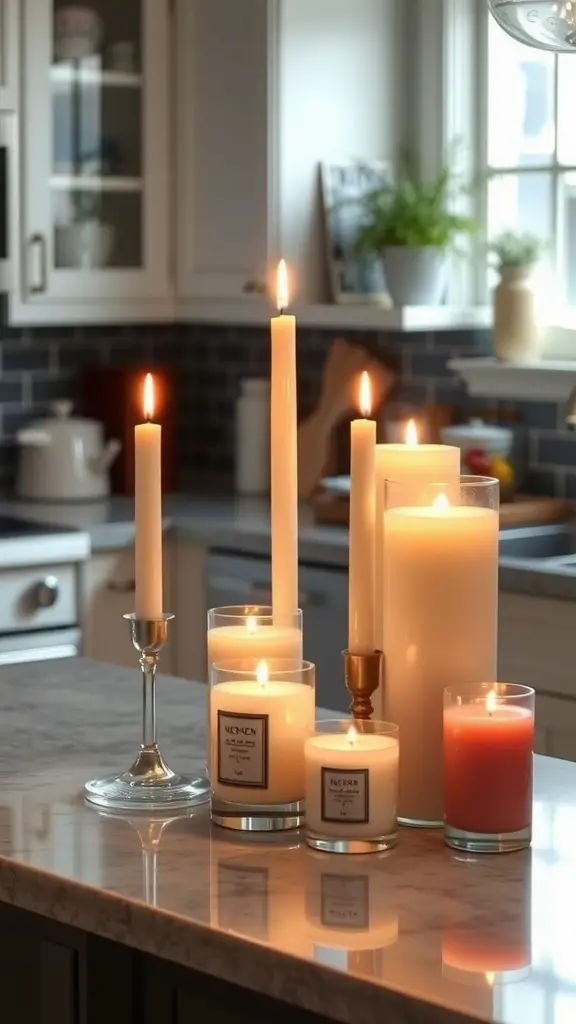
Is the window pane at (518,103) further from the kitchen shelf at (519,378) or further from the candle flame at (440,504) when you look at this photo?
the candle flame at (440,504)

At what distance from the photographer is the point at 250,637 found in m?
1.55

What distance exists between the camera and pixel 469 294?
167 inches

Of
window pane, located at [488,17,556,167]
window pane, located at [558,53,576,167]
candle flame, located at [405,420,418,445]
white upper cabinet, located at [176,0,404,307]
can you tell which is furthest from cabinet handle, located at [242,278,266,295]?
candle flame, located at [405,420,418,445]

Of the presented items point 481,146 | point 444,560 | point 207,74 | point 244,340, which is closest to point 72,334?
point 244,340

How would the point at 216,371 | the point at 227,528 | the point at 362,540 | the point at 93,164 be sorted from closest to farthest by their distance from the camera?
the point at 362,540
the point at 227,528
the point at 93,164
the point at 216,371

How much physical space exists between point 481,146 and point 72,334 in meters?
1.17

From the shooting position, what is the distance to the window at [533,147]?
3.98 metres

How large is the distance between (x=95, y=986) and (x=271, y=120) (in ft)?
9.33

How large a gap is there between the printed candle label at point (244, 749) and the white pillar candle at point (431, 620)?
4.6 inches

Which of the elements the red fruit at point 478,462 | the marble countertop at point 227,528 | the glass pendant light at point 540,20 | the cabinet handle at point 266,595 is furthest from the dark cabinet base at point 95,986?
the red fruit at point 478,462

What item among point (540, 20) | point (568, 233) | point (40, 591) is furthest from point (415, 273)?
point (540, 20)

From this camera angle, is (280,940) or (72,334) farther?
(72,334)

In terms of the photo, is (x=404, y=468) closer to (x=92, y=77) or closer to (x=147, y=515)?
(x=147, y=515)

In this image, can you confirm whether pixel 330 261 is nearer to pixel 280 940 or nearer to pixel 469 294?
pixel 469 294
